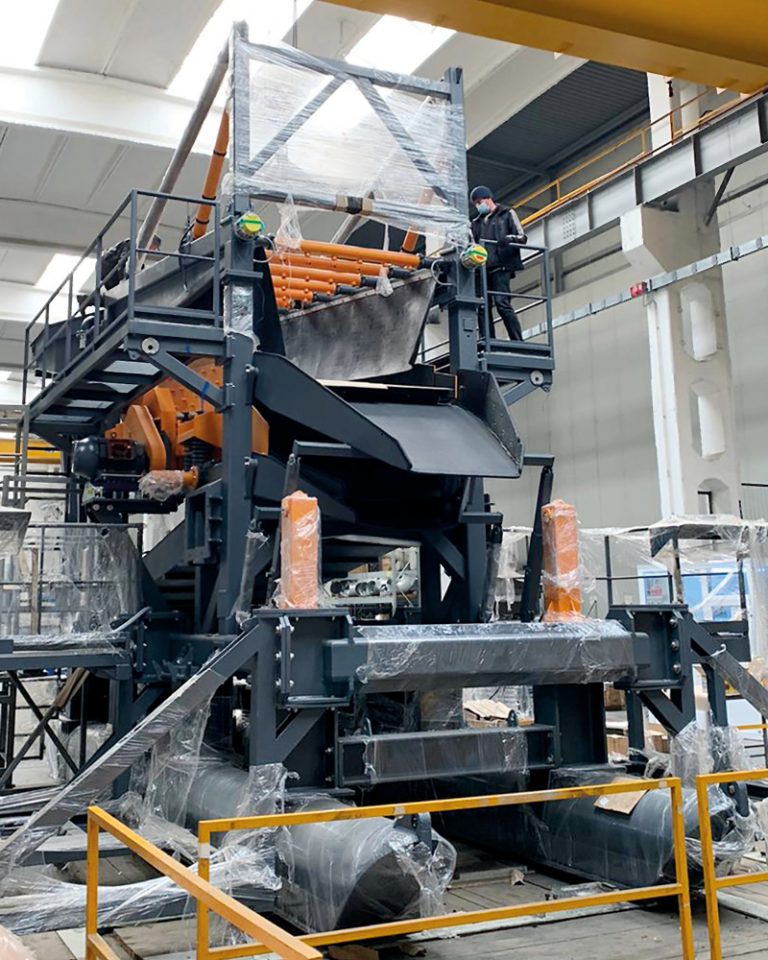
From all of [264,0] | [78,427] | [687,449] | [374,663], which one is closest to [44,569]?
[78,427]

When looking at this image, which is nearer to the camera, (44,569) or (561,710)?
(561,710)

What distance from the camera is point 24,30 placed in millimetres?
12203

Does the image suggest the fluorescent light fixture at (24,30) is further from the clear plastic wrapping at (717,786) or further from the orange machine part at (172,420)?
the clear plastic wrapping at (717,786)

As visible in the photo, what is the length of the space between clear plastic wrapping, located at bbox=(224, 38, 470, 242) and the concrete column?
816 cm

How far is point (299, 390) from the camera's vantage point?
585cm

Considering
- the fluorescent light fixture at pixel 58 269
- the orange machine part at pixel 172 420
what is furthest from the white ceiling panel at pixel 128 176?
the orange machine part at pixel 172 420

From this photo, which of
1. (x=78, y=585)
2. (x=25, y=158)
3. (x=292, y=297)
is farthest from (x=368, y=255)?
(x=25, y=158)

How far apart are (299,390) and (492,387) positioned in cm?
118

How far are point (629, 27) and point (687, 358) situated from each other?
1146 centimetres

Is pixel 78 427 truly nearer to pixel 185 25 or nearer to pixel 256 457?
pixel 256 457

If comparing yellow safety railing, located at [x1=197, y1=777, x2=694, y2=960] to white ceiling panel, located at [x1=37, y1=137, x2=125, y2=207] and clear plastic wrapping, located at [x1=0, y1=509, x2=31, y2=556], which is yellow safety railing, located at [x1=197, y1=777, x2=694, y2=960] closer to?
clear plastic wrapping, located at [x1=0, y1=509, x2=31, y2=556]

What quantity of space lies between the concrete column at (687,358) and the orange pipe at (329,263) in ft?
26.8

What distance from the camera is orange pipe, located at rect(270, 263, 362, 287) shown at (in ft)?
22.5

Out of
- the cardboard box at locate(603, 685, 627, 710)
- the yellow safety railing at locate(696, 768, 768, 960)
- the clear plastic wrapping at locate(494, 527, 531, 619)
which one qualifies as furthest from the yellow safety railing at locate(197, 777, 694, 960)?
the cardboard box at locate(603, 685, 627, 710)
